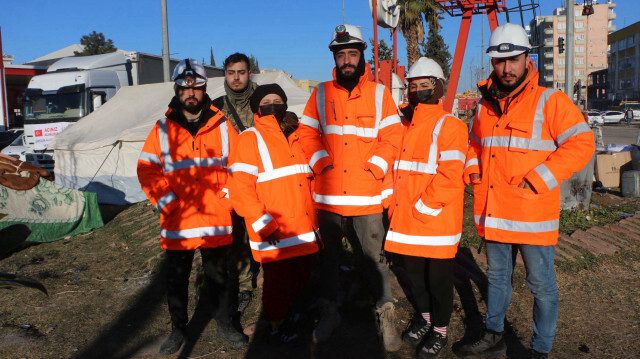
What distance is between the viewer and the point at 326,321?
3.71m

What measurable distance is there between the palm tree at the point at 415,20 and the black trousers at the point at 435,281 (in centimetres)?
2008

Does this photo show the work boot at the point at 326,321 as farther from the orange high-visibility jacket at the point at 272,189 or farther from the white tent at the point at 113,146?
the white tent at the point at 113,146

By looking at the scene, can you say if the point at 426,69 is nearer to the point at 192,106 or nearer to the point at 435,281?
the point at 435,281

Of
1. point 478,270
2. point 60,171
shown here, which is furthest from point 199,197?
point 60,171

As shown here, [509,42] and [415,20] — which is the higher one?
[415,20]

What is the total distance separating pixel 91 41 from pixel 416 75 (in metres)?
46.9

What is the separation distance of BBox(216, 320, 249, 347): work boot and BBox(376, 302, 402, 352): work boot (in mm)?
1059

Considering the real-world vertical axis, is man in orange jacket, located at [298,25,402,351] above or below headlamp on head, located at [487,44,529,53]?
Result: below

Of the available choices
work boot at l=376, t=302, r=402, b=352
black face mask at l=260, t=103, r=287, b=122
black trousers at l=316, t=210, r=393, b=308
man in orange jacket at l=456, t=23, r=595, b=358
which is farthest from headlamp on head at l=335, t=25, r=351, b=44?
work boot at l=376, t=302, r=402, b=352

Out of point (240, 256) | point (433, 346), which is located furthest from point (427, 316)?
point (240, 256)

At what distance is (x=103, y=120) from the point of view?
11.1 m

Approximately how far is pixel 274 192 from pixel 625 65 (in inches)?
3234

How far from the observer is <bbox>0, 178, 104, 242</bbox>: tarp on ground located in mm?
7445

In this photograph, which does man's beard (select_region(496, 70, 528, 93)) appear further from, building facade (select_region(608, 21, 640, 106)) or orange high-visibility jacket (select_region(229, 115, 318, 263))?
building facade (select_region(608, 21, 640, 106))
